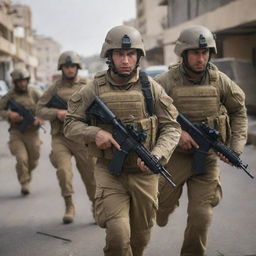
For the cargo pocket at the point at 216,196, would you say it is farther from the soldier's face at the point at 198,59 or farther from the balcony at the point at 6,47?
the balcony at the point at 6,47

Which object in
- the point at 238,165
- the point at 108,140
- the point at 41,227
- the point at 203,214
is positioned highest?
the point at 108,140

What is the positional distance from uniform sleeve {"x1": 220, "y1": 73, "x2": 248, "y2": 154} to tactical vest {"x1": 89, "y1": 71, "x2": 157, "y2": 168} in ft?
2.84

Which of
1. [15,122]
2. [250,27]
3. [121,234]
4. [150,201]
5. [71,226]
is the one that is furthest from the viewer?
[250,27]

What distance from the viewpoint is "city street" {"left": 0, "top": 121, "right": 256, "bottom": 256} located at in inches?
192

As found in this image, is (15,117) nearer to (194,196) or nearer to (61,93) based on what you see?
(61,93)

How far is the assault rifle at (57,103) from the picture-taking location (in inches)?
245

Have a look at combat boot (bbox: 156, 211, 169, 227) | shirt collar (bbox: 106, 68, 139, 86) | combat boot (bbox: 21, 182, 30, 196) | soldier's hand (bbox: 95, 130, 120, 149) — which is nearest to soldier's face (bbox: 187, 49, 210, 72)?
shirt collar (bbox: 106, 68, 139, 86)

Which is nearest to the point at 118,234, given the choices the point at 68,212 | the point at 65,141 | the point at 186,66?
the point at 186,66

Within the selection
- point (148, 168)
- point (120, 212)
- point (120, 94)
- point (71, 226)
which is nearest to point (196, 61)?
point (120, 94)

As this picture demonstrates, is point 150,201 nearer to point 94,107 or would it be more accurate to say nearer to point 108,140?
point 108,140

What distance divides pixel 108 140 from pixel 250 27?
59.6 feet

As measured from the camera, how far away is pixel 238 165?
165 inches

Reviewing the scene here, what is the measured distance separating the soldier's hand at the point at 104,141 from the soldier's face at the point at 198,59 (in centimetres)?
103

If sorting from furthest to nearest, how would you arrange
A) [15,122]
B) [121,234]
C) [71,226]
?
[15,122] < [71,226] < [121,234]
